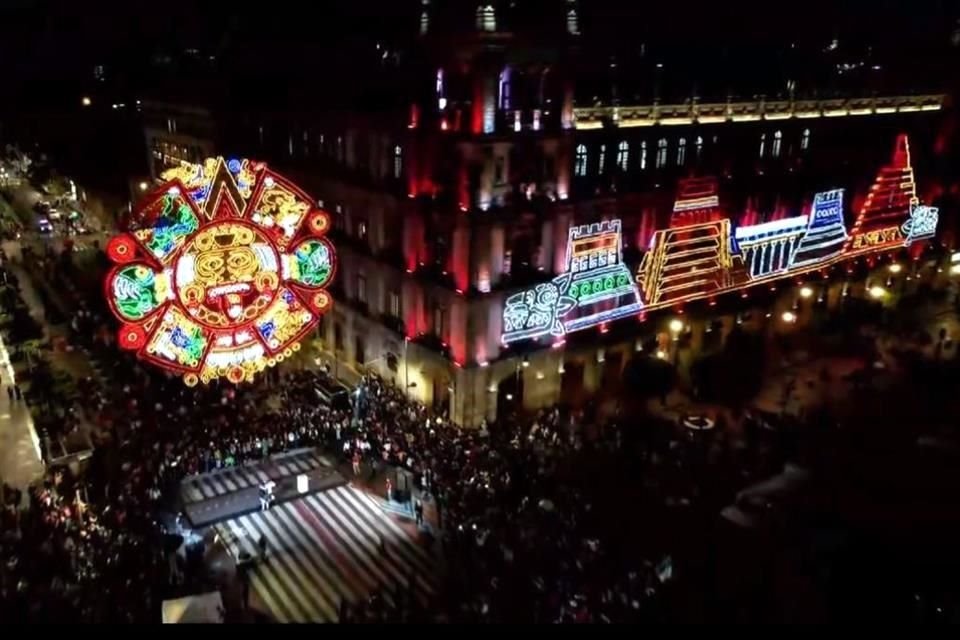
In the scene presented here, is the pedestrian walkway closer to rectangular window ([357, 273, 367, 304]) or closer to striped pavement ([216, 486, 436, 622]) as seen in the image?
striped pavement ([216, 486, 436, 622])

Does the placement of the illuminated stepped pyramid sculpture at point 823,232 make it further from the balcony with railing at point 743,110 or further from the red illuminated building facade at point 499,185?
the balcony with railing at point 743,110

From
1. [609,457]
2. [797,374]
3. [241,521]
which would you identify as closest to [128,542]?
[241,521]

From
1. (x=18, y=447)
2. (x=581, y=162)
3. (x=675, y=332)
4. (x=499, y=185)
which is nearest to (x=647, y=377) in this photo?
(x=675, y=332)

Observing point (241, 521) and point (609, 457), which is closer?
point (241, 521)

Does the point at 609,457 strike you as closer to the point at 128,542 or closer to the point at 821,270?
the point at 128,542

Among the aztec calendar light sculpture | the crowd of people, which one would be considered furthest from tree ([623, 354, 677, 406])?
the aztec calendar light sculpture

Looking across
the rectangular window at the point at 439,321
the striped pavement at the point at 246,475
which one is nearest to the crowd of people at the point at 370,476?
the striped pavement at the point at 246,475
